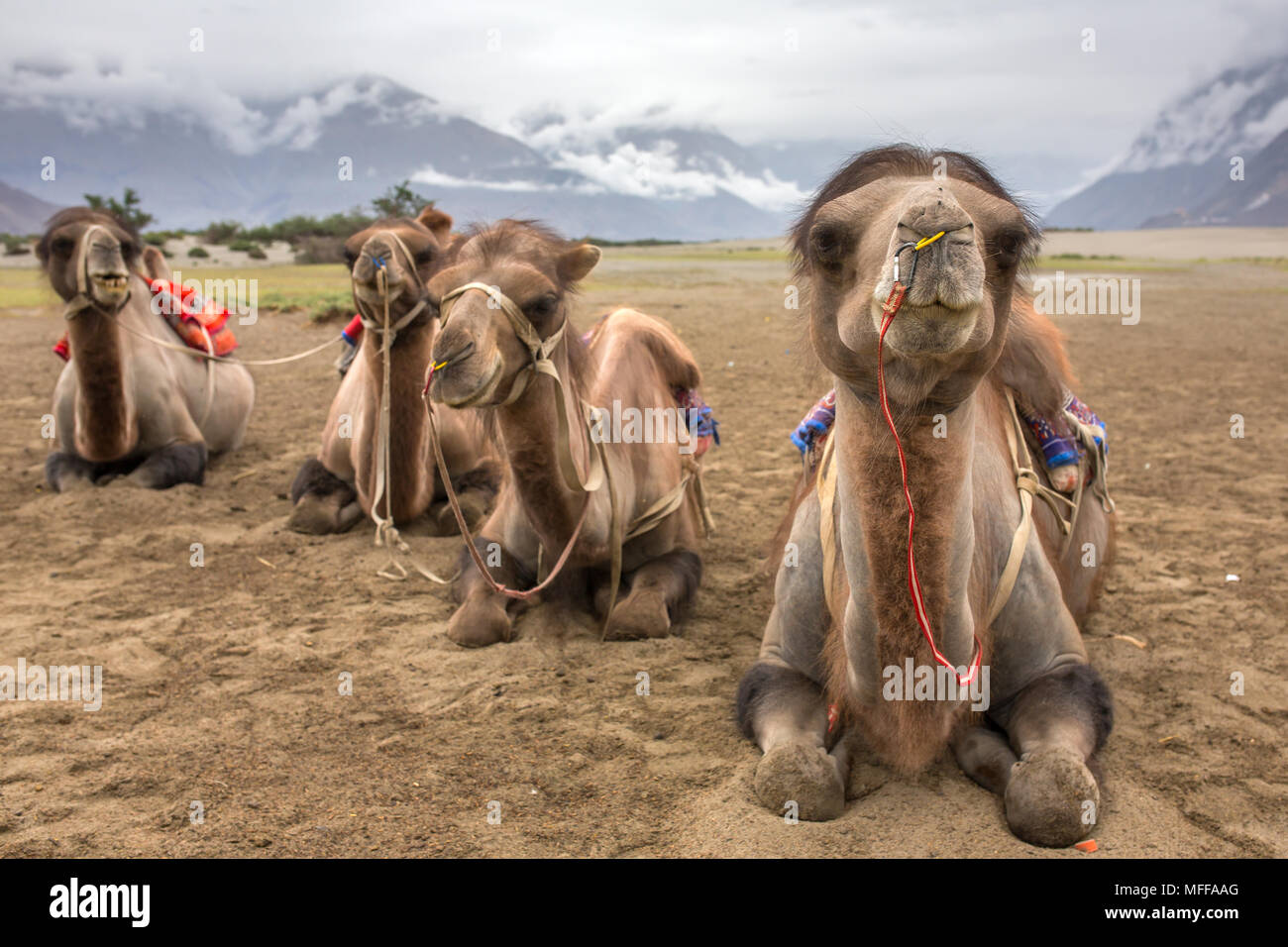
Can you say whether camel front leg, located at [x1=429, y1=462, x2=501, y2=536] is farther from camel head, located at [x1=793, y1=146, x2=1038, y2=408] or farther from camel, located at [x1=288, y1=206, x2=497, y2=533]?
camel head, located at [x1=793, y1=146, x2=1038, y2=408]

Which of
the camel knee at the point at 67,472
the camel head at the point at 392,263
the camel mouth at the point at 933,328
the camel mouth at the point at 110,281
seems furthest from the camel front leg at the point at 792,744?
the camel knee at the point at 67,472

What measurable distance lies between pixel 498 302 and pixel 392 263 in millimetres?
1850

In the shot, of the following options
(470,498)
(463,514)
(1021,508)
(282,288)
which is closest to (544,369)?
(1021,508)

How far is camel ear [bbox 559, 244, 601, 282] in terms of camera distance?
4469 mm

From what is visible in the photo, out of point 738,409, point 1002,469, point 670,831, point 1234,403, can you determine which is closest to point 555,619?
point 670,831

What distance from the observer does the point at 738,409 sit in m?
10.6

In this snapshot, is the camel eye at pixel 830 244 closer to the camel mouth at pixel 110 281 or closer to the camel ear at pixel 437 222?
the camel ear at pixel 437 222

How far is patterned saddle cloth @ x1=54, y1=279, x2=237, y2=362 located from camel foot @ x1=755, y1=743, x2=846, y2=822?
22.0ft

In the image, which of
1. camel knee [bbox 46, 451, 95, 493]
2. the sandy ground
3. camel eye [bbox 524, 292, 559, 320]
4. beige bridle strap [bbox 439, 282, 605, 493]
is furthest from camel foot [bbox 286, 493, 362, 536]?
camel eye [bbox 524, 292, 559, 320]

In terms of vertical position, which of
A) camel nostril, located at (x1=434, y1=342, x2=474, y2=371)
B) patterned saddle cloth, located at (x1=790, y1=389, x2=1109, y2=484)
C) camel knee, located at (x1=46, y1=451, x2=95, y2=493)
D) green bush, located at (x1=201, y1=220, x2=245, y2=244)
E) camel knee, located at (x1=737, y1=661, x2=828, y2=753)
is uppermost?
green bush, located at (x1=201, y1=220, x2=245, y2=244)

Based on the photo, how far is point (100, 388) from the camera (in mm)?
6875

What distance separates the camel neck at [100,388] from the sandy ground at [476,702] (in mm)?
388

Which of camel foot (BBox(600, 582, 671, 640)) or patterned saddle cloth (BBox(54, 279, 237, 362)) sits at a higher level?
patterned saddle cloth (BBox(54, 279, 237, 362))

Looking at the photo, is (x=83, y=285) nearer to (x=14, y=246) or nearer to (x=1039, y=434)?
(x=1039, y=434)
